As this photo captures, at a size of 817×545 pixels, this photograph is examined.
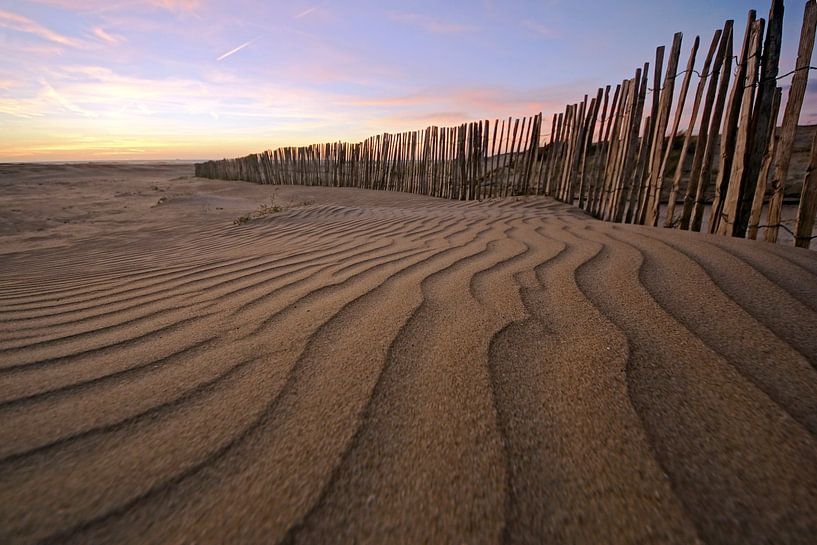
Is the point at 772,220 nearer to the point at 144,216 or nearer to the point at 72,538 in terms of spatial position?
the point at 72,538

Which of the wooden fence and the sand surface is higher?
the wooden fence

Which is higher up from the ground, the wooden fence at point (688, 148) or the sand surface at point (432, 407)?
the wooden fence at point (688, 148)

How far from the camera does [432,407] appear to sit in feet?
3.23

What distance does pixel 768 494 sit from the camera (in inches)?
27.5

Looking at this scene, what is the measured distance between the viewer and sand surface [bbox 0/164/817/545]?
2.27ft

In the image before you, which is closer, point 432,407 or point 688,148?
point 432,407

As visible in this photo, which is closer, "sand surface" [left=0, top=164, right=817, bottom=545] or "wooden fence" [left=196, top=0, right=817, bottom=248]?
"sand surface" [left=0, top=164, right=817, bottom=545]

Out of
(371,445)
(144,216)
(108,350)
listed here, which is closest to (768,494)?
(371,445)

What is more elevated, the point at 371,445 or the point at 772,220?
the point at 772,220

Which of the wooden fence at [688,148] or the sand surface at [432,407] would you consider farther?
the wooden fence at [688,148]

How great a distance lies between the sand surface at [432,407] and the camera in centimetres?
69

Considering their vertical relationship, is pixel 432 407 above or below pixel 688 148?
below

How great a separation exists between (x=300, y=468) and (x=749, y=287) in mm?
1878

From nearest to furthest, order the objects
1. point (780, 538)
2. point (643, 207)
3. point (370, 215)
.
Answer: point (780, 538) → point (643, 207) → point (370, 215)
